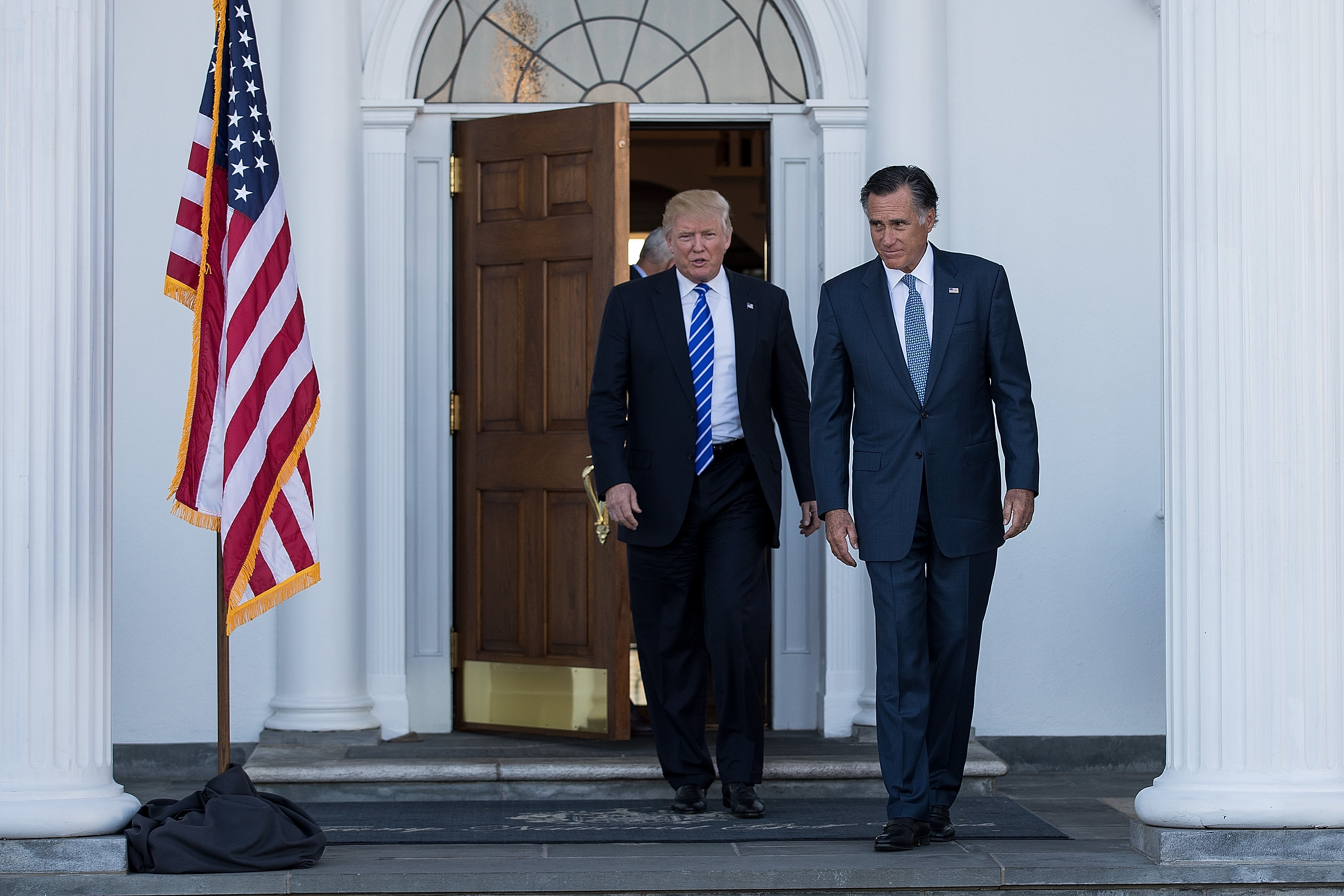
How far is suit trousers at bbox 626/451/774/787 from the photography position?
4.70m

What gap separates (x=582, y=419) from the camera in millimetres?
5848

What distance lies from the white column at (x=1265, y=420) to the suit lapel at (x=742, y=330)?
1390 millimetres

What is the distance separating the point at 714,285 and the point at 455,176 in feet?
5.56

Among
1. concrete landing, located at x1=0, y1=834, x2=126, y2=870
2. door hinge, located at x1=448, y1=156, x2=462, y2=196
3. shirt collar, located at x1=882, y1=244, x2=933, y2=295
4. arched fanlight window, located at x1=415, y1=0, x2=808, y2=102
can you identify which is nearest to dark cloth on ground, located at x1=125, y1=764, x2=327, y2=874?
concrete landing, located at x1=0, y1=834, x2=126, y2=870

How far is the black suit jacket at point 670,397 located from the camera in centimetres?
475

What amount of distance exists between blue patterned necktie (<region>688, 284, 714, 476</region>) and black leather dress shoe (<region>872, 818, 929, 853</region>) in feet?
4.16

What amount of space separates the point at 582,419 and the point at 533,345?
0.36 m

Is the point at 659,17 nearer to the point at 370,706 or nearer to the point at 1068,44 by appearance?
the point at 1068,44

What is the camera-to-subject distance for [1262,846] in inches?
152

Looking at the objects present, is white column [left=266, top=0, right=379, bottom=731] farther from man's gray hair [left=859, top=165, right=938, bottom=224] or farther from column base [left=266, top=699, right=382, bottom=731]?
man's gray hair [left=859, top=165, right=938, bottom=224]

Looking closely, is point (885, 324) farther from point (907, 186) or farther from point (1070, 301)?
point (1070, 301)

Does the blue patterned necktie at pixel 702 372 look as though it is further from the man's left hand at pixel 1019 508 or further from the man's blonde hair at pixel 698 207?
the man's left hand at pixel 1019 508

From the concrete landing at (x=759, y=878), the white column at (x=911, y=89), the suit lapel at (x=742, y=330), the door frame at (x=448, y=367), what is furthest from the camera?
the door frame at (x=448, y=367)

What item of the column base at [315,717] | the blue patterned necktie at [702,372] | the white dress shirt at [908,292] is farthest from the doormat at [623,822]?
the white dress shirt at [908,292]
